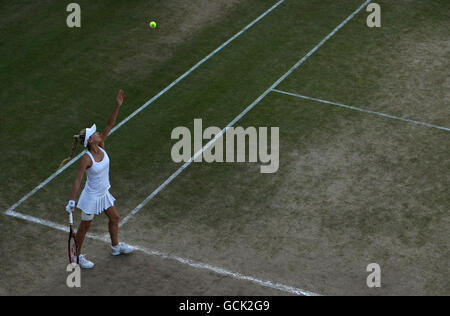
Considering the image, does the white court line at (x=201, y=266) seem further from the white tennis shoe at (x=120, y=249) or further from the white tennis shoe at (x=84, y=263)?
the white tennis shoe at (x=84, y=263)

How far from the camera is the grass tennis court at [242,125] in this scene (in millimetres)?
12016

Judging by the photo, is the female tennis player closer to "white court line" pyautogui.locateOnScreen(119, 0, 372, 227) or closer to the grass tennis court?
the grass tennis court

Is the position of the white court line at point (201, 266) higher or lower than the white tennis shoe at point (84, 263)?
lower

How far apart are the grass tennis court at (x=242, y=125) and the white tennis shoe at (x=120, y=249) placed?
16 cm

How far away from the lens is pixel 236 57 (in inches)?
738

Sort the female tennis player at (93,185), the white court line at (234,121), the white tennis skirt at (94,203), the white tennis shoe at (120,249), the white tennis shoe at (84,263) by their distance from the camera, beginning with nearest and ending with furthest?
the female tennis player at (93,185) < the white tennis skirt at (94,203) < the white tennis shoe at (84,263) < the white tennis shoe at (120,249) < the white court line at (234,121)

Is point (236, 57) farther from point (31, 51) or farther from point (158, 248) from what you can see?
point (158, 248)

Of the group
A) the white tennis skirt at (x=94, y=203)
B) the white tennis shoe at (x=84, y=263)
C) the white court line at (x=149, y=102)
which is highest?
the white tennis skirt at (x=94, y=203)

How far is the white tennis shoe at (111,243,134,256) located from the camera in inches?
480

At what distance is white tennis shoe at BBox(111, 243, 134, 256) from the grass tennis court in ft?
0.54

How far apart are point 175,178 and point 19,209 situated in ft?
9.10

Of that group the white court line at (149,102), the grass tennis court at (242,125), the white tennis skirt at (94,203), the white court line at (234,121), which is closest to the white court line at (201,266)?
the grass tennis court at (242,125)

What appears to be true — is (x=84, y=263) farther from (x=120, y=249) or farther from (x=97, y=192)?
(x=97, y=192)

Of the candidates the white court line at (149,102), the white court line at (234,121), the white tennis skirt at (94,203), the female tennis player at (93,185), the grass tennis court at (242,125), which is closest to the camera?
the female tennis player at (93,185)
